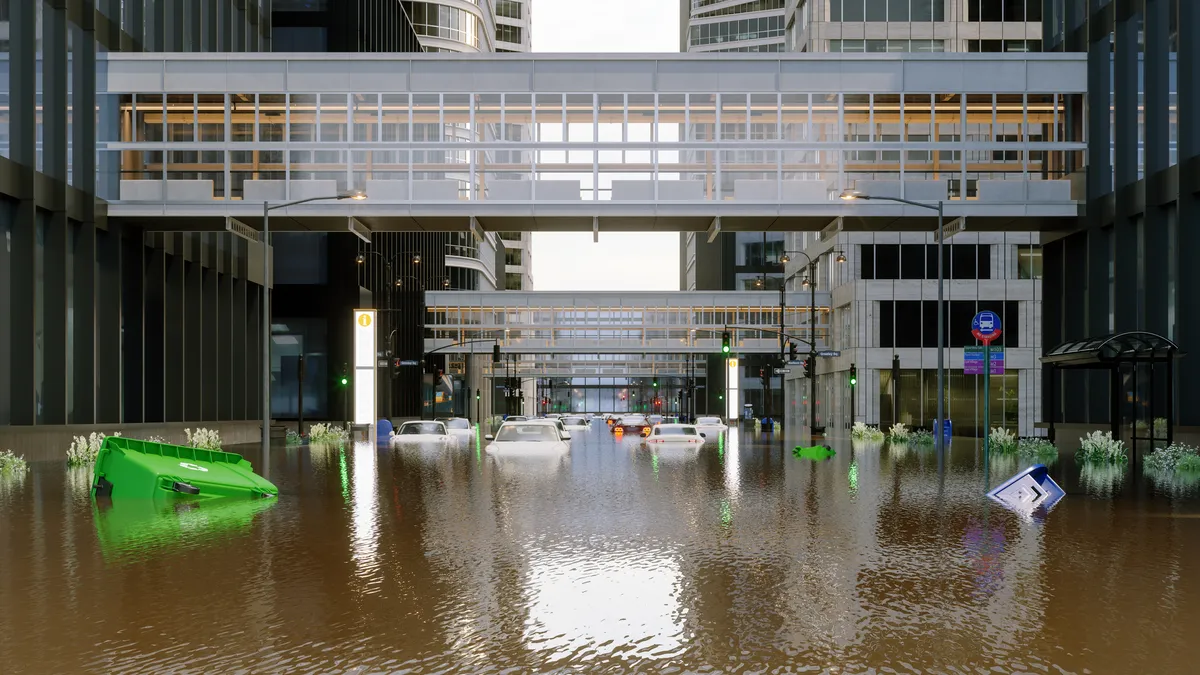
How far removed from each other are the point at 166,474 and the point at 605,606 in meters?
12.0

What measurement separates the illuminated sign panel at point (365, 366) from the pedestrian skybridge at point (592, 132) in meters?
21.7

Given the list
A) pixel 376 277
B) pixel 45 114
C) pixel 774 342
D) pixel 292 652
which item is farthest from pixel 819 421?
pixel 292 652

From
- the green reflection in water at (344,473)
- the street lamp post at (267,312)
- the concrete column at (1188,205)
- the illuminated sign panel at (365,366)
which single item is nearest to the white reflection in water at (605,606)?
the green reflection in water at (344,473)

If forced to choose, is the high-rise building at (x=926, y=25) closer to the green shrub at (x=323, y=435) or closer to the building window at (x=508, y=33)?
the green shrub at (x=323, y=435)

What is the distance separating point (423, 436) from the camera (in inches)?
1858

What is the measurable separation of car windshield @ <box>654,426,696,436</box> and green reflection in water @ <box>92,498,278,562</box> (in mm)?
26226

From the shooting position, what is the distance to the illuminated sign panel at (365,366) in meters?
59.8

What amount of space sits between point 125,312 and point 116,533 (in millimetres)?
28233

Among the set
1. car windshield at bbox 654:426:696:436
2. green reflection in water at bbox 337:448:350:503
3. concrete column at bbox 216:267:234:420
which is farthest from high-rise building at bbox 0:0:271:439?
car windshield at bbox 654:426:696:436

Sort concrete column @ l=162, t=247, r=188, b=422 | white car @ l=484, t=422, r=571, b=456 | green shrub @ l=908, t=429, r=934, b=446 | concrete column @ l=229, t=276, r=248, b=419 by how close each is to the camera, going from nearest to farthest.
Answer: white car @ l=484, t=422, r=571, b=456
concrete column @ l=162, t=247, r=188, b=422
green shrub @ l=908, t=429, r=934, b=446
concrete column @ l=229, t=276, r=248, b=419

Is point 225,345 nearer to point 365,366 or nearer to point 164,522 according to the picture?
point 365,366

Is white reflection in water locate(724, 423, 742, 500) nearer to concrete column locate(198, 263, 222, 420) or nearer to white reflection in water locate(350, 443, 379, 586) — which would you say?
white reflection in water locate(350, 443, 379, 586)

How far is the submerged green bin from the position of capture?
1923 cm

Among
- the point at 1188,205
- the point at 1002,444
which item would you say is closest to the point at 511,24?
the point at 1002,444
